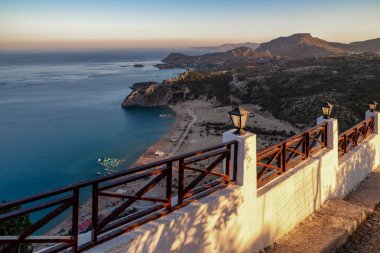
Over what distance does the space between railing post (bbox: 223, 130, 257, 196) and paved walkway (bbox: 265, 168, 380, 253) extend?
6.02 feet

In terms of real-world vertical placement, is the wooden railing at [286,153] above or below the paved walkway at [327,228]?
above

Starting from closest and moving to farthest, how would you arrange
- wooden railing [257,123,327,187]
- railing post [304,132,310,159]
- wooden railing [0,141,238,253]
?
wooden railing [0,141,238,253], wooden railing [257,123,327,187], railing post [304,132,310,159]

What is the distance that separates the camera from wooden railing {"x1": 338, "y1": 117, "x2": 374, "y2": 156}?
10617 millimetres

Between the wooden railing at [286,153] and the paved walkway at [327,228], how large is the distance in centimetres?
142

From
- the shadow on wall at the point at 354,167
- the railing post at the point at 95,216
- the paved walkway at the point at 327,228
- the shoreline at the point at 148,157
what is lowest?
the shoreline at the point at 148,157

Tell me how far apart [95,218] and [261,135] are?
35.5 meters

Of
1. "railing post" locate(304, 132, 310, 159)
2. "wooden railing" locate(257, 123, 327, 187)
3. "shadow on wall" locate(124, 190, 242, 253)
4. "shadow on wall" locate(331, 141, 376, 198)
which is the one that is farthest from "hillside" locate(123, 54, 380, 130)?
"shadow on wall" locate(124, 190, 242, 253)

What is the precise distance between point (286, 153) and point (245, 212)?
200cm

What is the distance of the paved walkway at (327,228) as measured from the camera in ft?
22.7

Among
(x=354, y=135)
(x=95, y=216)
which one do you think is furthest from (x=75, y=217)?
(x=354, y=135)

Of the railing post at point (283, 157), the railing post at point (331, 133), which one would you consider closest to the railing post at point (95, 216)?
the railing post at point (283, 157)

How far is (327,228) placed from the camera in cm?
766

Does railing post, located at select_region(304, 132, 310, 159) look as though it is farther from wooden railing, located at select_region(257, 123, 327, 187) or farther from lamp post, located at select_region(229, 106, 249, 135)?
lamp post, located at select_region(229, 106, 249, 135)

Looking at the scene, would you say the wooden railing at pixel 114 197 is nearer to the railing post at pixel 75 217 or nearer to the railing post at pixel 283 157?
the railing post at pixel 75 217
